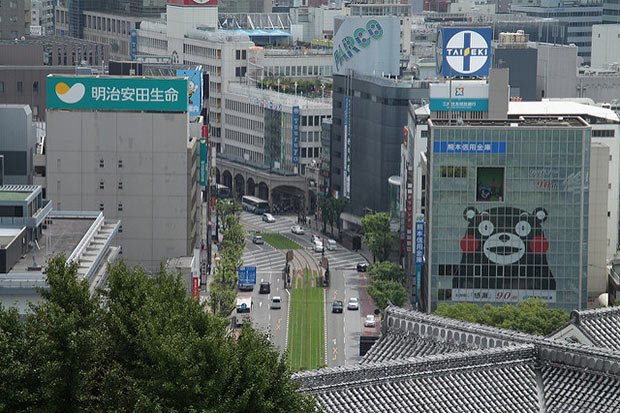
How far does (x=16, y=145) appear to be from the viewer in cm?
14162

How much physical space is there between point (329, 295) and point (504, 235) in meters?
31.8

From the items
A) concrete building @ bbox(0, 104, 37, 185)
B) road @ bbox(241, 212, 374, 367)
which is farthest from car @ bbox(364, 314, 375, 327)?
concrete building @ bbox(0, 104, 37, 185)

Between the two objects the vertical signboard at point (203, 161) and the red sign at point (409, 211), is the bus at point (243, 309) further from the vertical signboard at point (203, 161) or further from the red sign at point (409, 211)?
the red sign at point (409, 211)

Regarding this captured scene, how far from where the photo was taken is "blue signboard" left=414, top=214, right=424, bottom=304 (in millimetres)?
147875

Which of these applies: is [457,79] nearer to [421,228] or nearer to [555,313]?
[421,228]

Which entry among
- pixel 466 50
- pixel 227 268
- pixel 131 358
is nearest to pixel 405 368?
pixel 131 358

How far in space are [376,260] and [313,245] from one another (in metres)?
16.2

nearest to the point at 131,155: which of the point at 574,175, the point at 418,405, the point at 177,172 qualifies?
the point at 177,172

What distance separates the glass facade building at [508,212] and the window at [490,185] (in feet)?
0.23

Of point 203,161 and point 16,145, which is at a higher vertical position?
point 16,145

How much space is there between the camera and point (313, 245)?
19712 centimetres

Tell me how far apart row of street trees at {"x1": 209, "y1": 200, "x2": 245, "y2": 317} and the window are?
19745mm

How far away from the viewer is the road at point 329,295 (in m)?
145

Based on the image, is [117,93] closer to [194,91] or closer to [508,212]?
[508,212]
